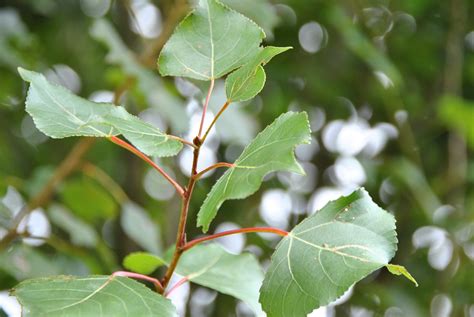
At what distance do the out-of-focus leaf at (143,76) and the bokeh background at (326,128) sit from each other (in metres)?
0.18

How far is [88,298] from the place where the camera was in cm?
45

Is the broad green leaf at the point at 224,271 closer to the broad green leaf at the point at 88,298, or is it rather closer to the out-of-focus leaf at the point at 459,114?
the broad green leaf at the point at 88,298

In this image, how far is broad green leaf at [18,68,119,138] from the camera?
1.60ft

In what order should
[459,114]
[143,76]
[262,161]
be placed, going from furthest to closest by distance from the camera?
[459,114]
[143,76]
[262,161]

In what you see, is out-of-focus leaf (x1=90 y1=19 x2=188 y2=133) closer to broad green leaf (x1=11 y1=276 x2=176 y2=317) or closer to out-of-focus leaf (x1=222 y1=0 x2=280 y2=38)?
out-of-focus leaf (x1=222 y1=0 x2=280 y2=38)

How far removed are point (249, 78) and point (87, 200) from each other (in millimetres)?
883

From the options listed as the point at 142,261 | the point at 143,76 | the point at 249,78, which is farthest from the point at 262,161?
the point at 143,76

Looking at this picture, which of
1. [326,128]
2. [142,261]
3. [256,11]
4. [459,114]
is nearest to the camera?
[142,261]

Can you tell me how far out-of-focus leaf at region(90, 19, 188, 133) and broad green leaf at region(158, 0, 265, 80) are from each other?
57cm

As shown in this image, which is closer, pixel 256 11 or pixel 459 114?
pixel 256 11

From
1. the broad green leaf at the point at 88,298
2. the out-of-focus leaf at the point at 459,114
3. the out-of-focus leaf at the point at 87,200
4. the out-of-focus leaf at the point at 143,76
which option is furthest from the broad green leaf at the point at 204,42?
the out-of-focus leaf at the point at 459,114

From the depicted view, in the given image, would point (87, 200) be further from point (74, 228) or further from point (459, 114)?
point (459, 114)

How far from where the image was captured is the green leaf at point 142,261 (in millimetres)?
622

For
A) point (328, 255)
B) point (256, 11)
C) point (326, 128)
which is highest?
point (328, 255)
